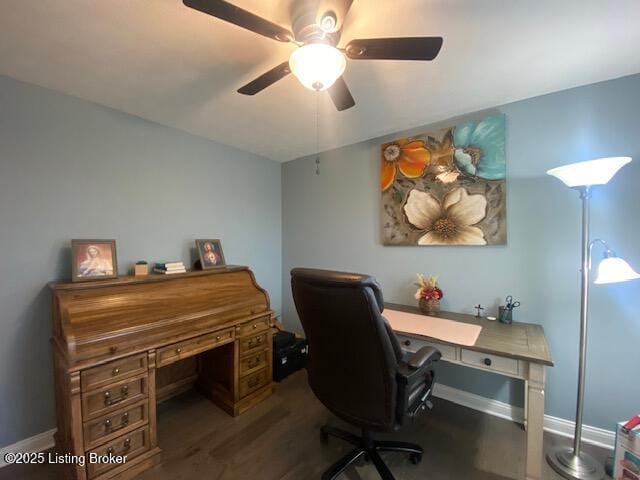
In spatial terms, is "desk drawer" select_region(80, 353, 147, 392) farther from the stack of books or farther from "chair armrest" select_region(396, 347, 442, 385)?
"chair armrest" select_region(396, 347, 442, 385)

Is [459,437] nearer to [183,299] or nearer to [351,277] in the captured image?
[351,277]

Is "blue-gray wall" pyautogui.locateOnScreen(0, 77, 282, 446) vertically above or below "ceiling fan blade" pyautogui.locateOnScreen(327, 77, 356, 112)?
below

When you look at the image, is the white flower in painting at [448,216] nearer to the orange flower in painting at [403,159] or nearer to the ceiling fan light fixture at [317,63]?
the orange flower in painting at [403,159]

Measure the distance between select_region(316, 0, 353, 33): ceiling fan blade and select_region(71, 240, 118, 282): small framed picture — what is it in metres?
2.04

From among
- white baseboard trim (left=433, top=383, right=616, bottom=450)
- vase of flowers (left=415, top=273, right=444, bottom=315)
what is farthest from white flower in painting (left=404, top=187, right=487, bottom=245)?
white baseboard trim (left=433, top=383, right=616, bottom=450)

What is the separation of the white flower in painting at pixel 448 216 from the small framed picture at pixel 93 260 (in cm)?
245

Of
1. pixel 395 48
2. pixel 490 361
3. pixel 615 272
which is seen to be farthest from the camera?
pixel 490 361

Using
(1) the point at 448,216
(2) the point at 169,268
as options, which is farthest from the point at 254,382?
(1) the point at 448,216

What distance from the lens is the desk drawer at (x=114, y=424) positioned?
1480mm

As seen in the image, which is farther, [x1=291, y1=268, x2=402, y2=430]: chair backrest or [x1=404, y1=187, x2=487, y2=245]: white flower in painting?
[x1=404, y1=187, x2=487, y2=245]: white flower in painting

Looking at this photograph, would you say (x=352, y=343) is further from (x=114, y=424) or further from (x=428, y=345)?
(x=114, y=424)

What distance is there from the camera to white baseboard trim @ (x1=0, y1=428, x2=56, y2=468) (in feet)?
5.51

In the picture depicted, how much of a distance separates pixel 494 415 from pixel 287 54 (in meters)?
2.97

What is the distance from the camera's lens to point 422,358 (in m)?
1.38
